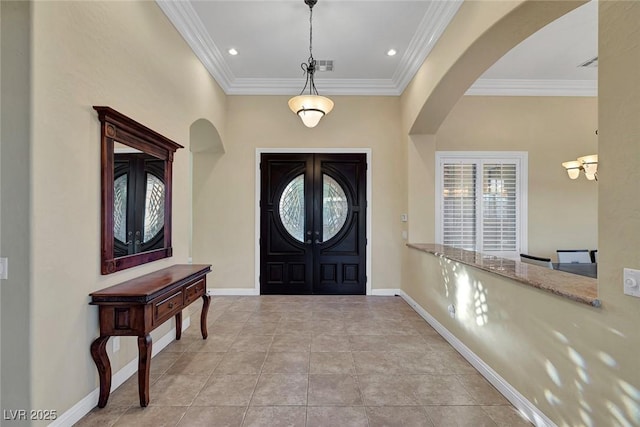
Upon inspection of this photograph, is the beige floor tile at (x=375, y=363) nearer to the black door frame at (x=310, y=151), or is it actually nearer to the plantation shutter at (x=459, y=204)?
the black door frame at (x=310, y=151)

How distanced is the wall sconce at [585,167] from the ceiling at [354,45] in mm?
1418

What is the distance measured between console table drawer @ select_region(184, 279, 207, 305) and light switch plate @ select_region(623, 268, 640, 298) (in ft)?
10.5

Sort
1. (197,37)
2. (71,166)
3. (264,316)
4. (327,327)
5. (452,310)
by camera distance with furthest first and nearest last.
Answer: (264,316) → (327,327) → (197,37) → (452,310) → (71,166)

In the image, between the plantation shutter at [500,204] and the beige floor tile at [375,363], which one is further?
the plantation shutter at [500,204]

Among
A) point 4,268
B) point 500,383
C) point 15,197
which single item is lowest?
point 500,383

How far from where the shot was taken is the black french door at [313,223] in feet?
17.5

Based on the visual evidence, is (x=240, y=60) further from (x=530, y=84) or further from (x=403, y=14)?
(x=530, y=84)

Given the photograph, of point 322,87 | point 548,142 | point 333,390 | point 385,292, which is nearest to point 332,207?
point 385,292

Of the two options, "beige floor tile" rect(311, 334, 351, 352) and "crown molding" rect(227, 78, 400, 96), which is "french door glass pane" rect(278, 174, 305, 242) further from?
"beige floor tile" rect(311, 334, 351, 352)

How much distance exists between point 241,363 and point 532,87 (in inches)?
247

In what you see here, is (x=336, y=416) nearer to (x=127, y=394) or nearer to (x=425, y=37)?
(x=127, y=394)

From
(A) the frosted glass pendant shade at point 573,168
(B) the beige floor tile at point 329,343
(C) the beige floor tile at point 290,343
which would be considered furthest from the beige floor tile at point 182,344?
(A) the frosted glass pendant shade at point 573,168

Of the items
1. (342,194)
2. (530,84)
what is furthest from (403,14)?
(530,84)

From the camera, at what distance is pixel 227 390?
2494mm
